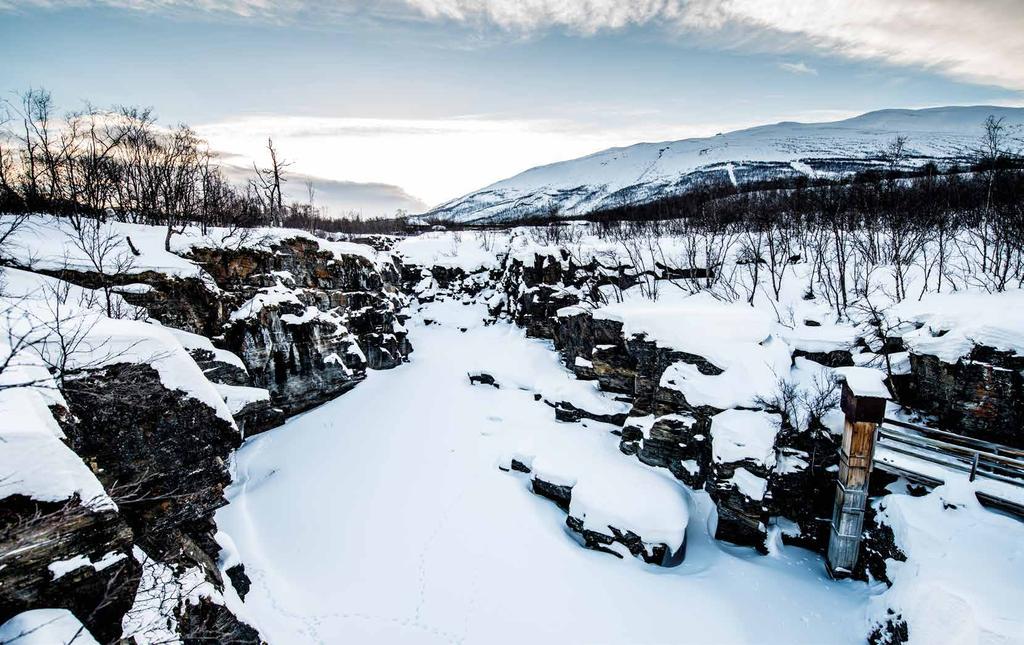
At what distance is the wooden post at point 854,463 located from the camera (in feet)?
36.8

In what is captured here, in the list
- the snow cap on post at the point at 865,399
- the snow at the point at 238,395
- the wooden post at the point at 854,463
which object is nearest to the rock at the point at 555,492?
the wooden post at the point at 854,463

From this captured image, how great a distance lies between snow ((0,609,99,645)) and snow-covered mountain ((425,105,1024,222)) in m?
91.1

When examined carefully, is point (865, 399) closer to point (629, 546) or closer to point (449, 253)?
point (629, 546)

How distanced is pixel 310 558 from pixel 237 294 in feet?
46.4

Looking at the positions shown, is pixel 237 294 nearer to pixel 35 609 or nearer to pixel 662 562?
pixel 35 609

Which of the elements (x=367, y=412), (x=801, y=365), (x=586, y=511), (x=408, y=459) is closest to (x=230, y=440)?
(x=408, y=459)

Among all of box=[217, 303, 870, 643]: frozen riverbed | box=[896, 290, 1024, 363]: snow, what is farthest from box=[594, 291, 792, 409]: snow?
box=[896, 290, 1024, 363]: snow

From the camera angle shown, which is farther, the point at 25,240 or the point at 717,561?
the point at 25,240

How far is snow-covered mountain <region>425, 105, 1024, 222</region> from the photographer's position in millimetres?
88188

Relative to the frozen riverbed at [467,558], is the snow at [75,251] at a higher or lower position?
higher

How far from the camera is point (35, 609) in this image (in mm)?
5180

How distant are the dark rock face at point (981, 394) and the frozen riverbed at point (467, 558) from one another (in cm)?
617

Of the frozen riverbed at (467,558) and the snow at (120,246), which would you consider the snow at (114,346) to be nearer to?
the frozen riverbed at (467,558)

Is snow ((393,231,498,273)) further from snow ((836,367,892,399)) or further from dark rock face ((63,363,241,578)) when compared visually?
dark rock face ((63,363,241,578))
